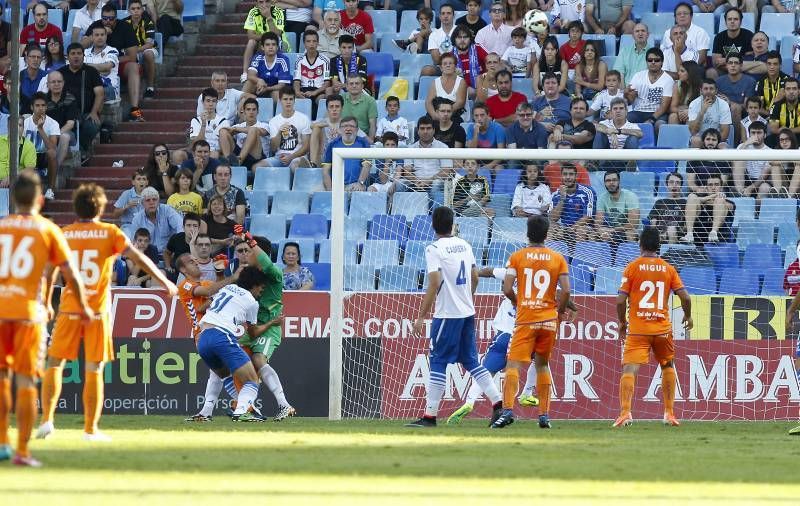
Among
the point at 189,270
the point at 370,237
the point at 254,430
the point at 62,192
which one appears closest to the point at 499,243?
the point at 370,237

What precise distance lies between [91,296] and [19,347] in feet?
5.51

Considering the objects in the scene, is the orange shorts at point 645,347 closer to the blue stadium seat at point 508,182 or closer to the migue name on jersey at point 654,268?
the migue name on jersey at point 654,268

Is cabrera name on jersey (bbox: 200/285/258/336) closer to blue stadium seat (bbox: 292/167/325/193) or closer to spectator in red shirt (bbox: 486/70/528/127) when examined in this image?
blue stadium seat (bbox: 292/167/325/193)

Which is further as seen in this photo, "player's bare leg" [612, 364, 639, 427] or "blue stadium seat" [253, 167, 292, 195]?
"blue stadium seat" [253, 167, 292, 195]

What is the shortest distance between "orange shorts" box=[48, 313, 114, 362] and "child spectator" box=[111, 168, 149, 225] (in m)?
8.41

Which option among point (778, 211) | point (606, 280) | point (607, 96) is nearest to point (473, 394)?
point (606, 280)

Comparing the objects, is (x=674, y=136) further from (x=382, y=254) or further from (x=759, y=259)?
(x=382, y=254)

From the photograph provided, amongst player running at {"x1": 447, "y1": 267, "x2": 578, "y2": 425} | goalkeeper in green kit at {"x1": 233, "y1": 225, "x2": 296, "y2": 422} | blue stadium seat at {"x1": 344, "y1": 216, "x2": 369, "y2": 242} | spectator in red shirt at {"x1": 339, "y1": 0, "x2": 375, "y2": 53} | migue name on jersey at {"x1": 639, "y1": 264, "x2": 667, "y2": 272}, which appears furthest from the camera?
spectator in red shirt at {"x1": 339, "y1": 0, "x2": 375, "y2": 53}

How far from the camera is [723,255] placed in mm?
17438

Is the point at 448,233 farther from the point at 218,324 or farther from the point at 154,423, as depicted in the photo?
the point at 154,423

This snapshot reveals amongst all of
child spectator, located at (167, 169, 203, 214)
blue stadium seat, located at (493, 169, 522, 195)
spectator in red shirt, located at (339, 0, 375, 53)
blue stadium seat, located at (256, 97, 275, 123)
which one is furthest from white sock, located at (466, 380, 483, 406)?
spectator in red shirt, located at (339, 0, 375, 53)

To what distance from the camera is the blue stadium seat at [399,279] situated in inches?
694

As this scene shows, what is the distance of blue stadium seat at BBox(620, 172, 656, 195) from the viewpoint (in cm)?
1780

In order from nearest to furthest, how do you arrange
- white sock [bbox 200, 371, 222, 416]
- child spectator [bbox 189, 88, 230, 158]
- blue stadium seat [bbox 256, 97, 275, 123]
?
white sock [bbox 200, 371, 222, 416] < child spectator [bbox 189, 88, 230, 158] < blue stadium seat [bbox 256, 97, 275, 123]
